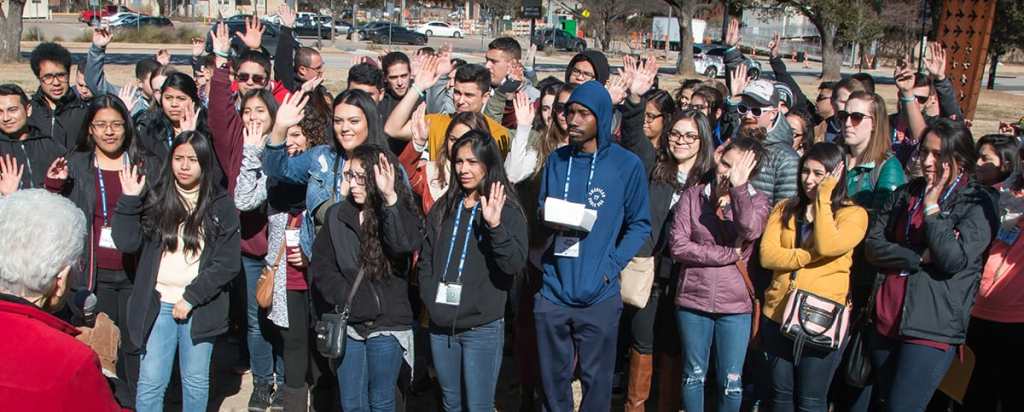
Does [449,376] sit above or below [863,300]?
below

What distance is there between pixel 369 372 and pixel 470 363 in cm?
52

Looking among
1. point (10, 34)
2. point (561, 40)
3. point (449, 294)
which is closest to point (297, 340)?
point (449, 294)

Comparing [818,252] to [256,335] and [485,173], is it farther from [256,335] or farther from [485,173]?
[256,335]

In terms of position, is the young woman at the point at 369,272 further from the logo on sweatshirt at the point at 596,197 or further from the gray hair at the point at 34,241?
the gray hair at the point at 34,241

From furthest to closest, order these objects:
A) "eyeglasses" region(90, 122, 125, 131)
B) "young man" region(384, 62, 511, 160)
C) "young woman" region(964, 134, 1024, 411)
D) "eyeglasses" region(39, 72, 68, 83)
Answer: "eyeglasses" region(39, 72, 68, 83) < "young man" region(384, 62, 511, 160) < "eyeglasses" region(90, 122, 125, 131) < "young woman" region(964, 134, 1024, 411)

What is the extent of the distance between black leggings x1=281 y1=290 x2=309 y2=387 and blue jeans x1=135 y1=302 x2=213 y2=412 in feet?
1.86

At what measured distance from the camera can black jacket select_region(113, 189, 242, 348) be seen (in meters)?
4.54

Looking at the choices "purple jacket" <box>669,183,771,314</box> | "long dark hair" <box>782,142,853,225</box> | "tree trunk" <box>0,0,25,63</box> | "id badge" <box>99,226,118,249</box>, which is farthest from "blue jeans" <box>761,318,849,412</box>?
"tree trunk" <box>0,0,25,63</box>

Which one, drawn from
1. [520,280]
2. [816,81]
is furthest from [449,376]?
[816,81]

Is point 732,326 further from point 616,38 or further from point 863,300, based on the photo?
point 616,38

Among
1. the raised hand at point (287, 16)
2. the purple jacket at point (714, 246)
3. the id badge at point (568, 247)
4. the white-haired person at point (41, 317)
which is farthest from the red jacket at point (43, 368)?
the raised hand at point (287, 16)

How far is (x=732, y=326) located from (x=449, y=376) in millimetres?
1508

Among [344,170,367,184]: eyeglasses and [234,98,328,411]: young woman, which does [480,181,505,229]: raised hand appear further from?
[234,98,328,411]: young woman

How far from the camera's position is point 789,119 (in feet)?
21.4
